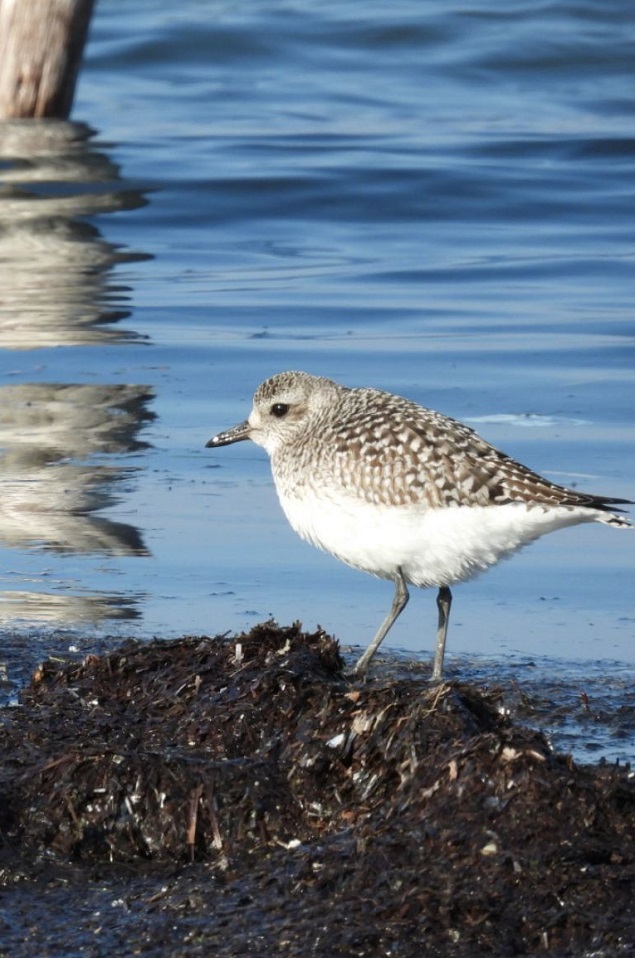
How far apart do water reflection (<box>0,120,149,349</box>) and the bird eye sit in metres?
5.04

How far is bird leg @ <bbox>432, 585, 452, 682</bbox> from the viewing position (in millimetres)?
5988

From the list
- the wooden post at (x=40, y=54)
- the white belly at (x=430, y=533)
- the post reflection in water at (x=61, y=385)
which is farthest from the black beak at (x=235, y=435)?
the wooden post at (x=40, y=54)

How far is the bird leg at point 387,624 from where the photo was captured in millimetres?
5973

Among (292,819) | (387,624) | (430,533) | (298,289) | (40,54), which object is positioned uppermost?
(40,54)

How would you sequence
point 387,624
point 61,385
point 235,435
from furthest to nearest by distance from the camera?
point 61,385, point 235,435, point 387,624

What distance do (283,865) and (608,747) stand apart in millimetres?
1618

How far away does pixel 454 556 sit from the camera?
5.98m

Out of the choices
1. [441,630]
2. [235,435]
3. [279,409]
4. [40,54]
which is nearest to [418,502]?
[441,630]

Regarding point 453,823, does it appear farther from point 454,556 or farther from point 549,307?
point 549,307

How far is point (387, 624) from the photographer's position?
6.20 meters

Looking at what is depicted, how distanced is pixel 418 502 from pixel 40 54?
10.0 m

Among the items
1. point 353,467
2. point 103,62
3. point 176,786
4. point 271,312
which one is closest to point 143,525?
point 353,467

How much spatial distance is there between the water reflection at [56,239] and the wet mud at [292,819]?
6891mm

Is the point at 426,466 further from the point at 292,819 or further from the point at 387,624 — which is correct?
the point at 292,819
